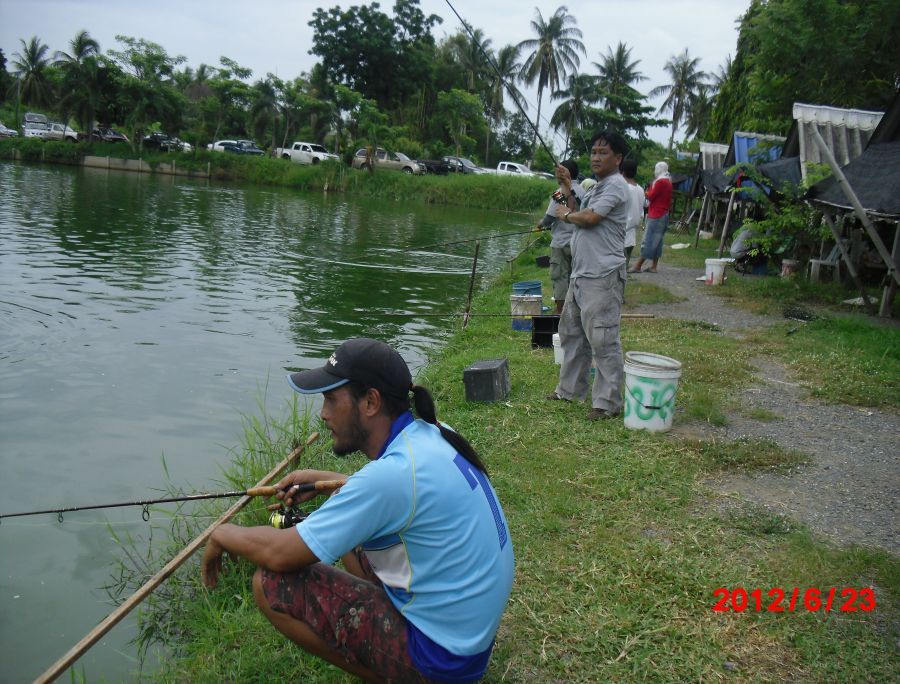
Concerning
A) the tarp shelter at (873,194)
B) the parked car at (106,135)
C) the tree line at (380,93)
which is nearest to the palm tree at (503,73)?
the tree line at (380,93)

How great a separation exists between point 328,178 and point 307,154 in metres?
4.02

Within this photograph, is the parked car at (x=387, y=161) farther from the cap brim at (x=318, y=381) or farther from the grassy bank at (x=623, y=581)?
the cap brim at (x=318, y=381)

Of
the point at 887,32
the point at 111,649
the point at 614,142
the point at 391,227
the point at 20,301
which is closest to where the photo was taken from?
the point at 111,649

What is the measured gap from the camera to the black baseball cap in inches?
103

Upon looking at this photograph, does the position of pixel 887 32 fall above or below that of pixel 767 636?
above

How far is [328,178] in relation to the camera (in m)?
45.1

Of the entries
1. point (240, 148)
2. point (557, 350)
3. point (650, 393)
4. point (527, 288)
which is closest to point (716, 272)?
point (527, 288)

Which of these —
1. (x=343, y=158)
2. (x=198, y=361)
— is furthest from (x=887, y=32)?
(x=343, y=158)

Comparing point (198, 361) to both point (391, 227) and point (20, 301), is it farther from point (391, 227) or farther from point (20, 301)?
point (391, 227)

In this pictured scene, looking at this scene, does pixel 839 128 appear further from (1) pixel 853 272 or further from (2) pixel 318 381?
(2) pixel 318 381

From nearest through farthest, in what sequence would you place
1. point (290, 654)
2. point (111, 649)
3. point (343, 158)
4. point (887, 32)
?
1. point (290, 654)
2. point (111, 649)
3. point (887, 32)
4. point (343, 158)

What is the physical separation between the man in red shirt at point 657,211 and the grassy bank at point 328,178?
26438mm

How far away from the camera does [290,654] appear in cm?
325

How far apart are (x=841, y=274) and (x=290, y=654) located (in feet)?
40.5
